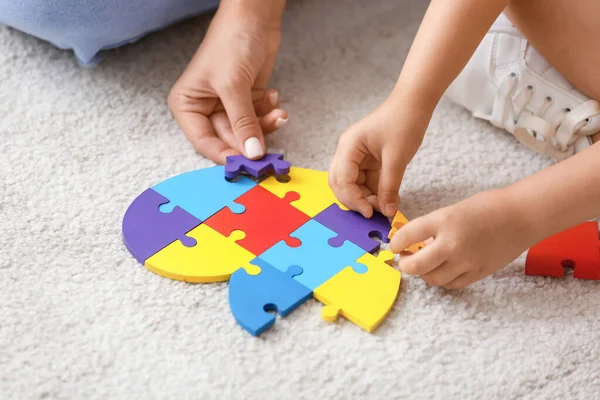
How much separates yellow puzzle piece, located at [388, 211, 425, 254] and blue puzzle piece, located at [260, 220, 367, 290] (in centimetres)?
5

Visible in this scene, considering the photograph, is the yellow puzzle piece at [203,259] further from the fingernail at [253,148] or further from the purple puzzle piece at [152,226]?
the fingernail at [253,148]

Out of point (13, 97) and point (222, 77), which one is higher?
point (222, 77)

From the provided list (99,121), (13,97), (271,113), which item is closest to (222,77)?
(271,113)

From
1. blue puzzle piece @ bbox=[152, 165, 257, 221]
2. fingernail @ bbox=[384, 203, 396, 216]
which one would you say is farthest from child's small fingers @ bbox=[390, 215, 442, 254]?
blue puzzle piece @ bbox=[152, 165, 257, 221]

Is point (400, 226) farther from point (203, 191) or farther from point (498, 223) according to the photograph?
point (203, 191)

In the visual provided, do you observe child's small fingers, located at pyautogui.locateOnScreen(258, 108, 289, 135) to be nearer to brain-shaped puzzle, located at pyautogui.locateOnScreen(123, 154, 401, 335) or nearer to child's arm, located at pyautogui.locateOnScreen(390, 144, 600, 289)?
brain-shaped puzzle, located at pyautogui.locateOnScreen(123, 154, 401, 335)

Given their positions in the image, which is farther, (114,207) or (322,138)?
(322,138)

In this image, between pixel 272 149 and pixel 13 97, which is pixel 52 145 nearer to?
pixel 13 97

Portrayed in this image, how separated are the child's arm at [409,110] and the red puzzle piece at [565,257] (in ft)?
0.63

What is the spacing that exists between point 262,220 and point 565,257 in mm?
387

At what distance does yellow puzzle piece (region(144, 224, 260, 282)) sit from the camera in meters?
0.94

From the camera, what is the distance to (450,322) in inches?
36.0

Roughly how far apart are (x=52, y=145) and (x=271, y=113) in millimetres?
333

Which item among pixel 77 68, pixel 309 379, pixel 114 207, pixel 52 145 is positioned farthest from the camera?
pixel 77 68
